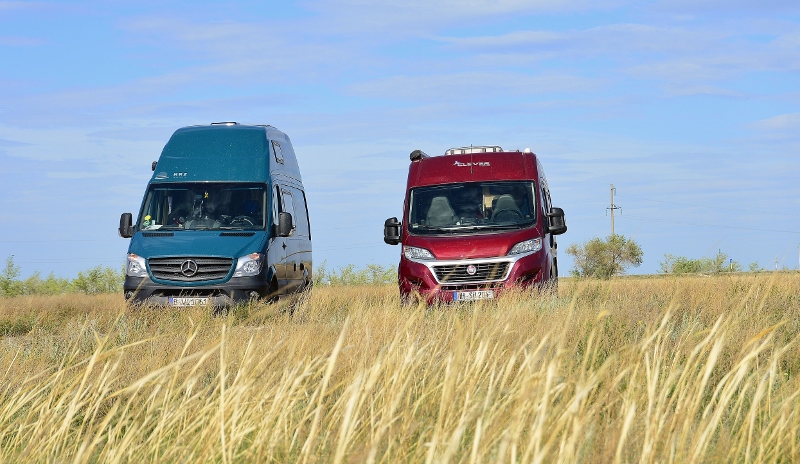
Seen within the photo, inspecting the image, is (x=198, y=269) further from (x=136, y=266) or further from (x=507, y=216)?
(x=507, y=216)

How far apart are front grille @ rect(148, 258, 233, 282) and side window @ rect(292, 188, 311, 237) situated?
342 centimetres

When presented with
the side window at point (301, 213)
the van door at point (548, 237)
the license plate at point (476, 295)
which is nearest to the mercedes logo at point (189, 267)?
the side window at point (301, 213)

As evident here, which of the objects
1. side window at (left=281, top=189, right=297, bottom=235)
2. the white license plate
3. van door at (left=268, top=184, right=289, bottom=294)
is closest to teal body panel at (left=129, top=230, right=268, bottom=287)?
the white license plate

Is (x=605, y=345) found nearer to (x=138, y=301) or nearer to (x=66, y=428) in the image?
(x=66, y=428)

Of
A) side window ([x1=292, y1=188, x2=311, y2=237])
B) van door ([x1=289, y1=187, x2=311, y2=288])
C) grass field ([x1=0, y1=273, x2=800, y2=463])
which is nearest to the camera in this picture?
grass field ([x1=0, y1=273, x2=800, y2=463])

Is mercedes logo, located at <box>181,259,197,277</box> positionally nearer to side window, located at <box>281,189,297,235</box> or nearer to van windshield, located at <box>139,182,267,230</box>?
van windshield, located at <box>139,182,267,230</box>

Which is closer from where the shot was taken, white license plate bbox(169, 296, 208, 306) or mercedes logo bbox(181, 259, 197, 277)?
white license plate bbox(169, 296, 208, 306)

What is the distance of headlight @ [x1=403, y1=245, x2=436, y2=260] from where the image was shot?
15.3 m

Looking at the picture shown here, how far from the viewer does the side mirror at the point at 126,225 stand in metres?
15.7

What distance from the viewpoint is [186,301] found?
1534cm

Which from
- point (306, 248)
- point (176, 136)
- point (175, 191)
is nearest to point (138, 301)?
point (175, 191)

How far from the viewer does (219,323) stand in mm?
12234

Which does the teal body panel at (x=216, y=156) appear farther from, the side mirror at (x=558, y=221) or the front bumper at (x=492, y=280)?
the side mirror at (x=558, y=221)

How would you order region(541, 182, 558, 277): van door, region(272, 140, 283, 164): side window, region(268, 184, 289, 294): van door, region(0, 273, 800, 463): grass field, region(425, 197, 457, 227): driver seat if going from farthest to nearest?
region(272, 140, 283, 164): side window, region(268, 184, 289, 294): van door, region(541, 182, 558, 277): van door, region(425, 197, 457, 227): driver seat, region(0, 273, 800, 463): grass field
